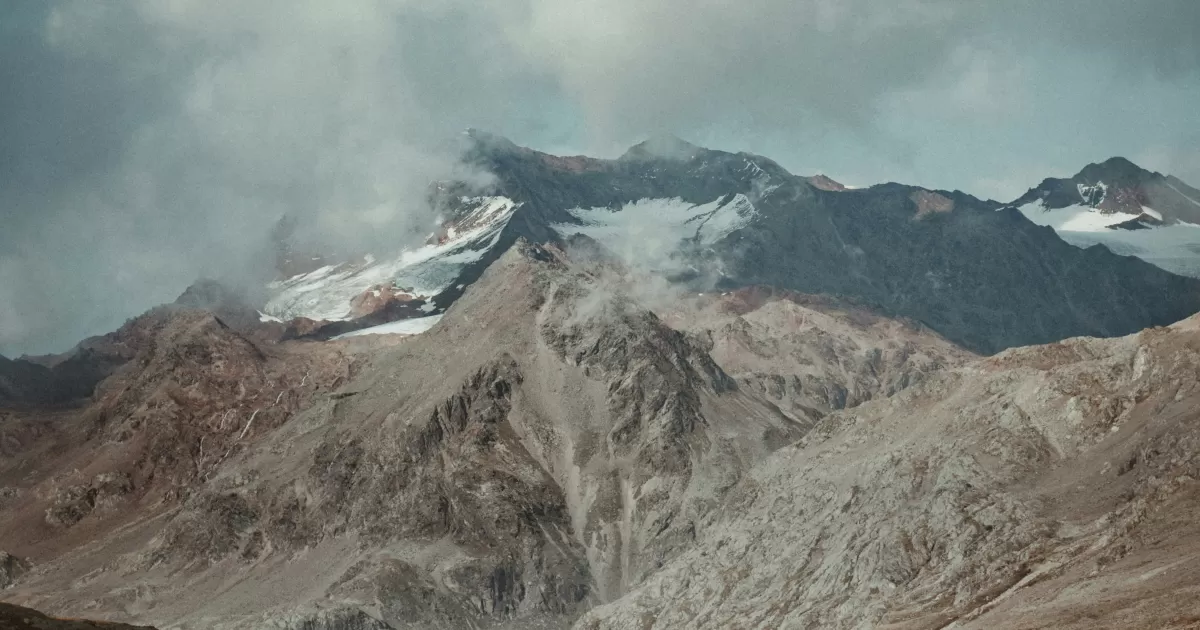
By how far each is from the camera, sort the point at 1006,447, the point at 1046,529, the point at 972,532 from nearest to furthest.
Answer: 1. the point at 1046,529
2. the point at 972,532
3. the point at 1006,447

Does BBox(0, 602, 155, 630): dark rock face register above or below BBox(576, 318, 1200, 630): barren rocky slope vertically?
above

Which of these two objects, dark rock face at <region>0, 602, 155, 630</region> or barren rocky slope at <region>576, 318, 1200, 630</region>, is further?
barren rocky slope at <region>576, 318, 1200, 630</region>

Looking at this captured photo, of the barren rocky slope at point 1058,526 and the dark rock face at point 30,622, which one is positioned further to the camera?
the barren rocky slope at point 1058,526

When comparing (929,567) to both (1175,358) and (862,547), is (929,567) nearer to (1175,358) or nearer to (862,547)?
(862,547)

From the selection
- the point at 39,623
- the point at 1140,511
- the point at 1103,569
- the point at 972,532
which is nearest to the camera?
the point at 39,623

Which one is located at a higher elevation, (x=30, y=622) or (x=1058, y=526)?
(x=30, y=622)

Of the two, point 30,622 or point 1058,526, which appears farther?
point 1058,526

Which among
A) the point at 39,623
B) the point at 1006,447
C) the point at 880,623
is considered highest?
the point at 39,623

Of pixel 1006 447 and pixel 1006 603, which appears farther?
pixel 1006 447

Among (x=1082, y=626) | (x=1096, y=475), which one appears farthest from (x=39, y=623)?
A: (x=1096, y=475)

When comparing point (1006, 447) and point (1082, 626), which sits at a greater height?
point (1006, 447)

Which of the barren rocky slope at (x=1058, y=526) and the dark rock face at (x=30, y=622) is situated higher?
the dark rock face at (x=30, y=622)
